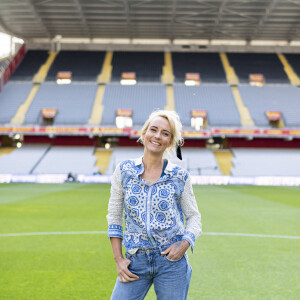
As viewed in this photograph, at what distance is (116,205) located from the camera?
3184 mm

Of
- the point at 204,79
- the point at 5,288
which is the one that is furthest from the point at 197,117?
the point at 5,288

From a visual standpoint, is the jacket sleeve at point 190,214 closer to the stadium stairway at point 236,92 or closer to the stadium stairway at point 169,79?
the stadium stairway at point 236,92

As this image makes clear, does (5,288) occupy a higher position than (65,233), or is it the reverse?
(65,233)

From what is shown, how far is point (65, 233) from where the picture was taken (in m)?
10.2

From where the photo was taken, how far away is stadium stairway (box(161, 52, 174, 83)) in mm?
47688

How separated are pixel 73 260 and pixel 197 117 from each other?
1449 inches

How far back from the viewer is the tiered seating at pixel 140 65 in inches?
1892

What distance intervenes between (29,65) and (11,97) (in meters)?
7.34

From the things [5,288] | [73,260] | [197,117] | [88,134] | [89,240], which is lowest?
[5,288]

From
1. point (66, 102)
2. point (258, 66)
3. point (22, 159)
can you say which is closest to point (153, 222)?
point (22, 159)

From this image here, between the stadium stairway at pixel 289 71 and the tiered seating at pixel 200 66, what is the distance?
342 inches

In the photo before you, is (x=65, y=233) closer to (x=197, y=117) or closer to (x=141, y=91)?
(x=197, y=117)

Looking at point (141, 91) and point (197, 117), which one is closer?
point (197, 117)

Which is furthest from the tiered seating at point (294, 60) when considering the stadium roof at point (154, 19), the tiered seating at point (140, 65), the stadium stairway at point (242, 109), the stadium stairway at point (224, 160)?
the tiered seating at point (140, 65)
